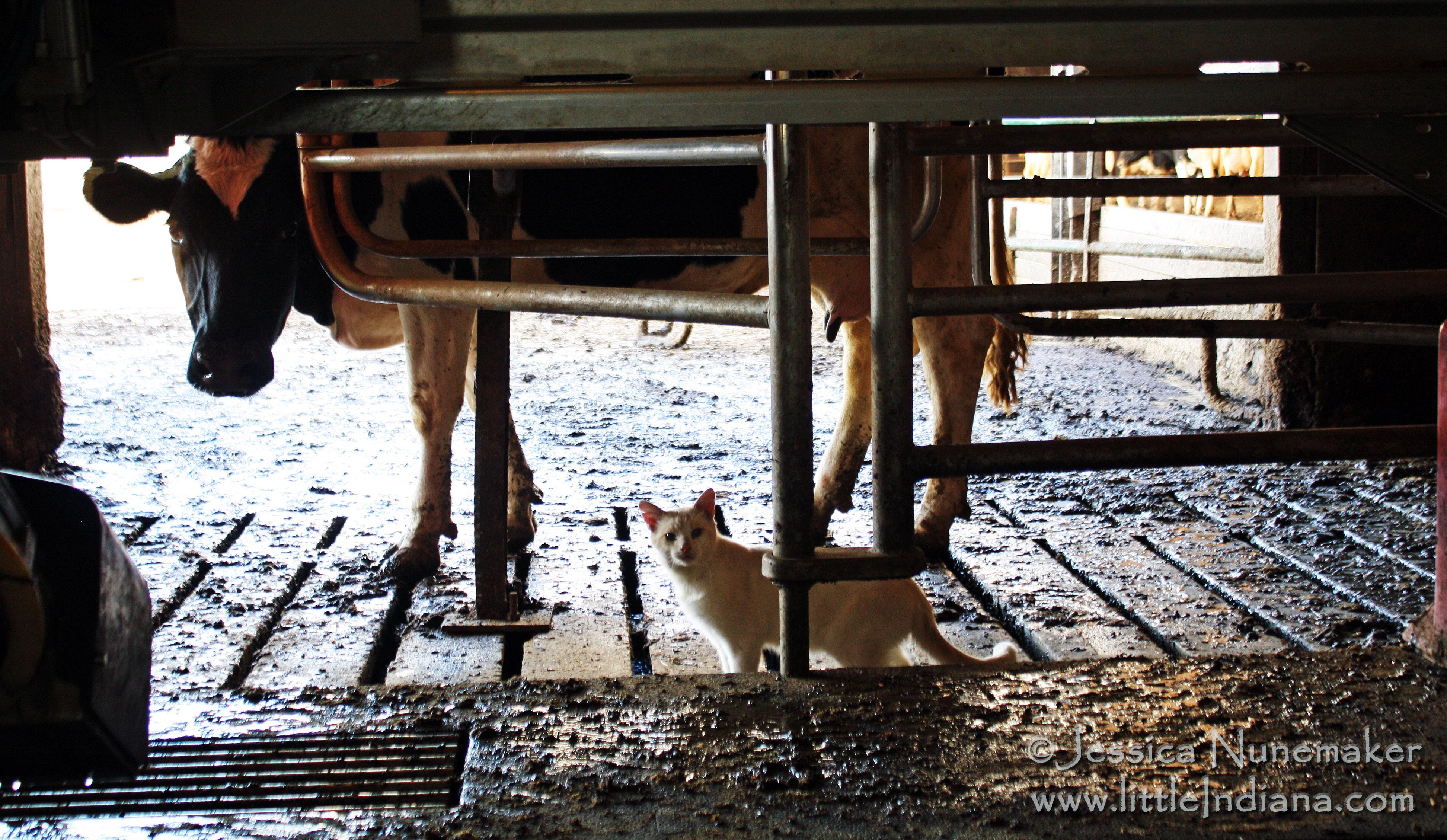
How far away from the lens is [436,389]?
3.72 meters

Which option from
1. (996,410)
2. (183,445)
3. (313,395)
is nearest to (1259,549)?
(996,410)

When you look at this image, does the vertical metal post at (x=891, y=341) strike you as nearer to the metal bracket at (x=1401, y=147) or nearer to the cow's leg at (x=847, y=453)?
the metal bracket at (x=1401, y=147)

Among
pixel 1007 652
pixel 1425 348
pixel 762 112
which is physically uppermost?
pixel 762 112

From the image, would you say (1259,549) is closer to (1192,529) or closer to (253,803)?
(1192,529)

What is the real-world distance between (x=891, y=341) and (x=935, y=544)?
1799 millimetres

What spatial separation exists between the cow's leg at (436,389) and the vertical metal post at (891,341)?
193 cm

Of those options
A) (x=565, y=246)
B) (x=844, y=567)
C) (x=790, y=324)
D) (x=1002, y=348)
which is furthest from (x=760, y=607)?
(x=1002, y=348)

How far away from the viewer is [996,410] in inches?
230

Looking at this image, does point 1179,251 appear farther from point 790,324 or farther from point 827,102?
point 827,102

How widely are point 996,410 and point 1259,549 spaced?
2.33 meters

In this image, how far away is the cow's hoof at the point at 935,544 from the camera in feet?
12.2

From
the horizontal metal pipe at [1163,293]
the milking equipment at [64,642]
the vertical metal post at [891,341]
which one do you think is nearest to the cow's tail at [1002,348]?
the horizontal metal pipe at [1163,293]

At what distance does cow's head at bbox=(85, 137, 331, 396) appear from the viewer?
3559 mm

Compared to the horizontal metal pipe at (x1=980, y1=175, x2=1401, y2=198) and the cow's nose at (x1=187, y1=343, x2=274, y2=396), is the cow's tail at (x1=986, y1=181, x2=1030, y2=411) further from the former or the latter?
the cow's nose at (x1=187, y1=343, x2=274, y2=396)
